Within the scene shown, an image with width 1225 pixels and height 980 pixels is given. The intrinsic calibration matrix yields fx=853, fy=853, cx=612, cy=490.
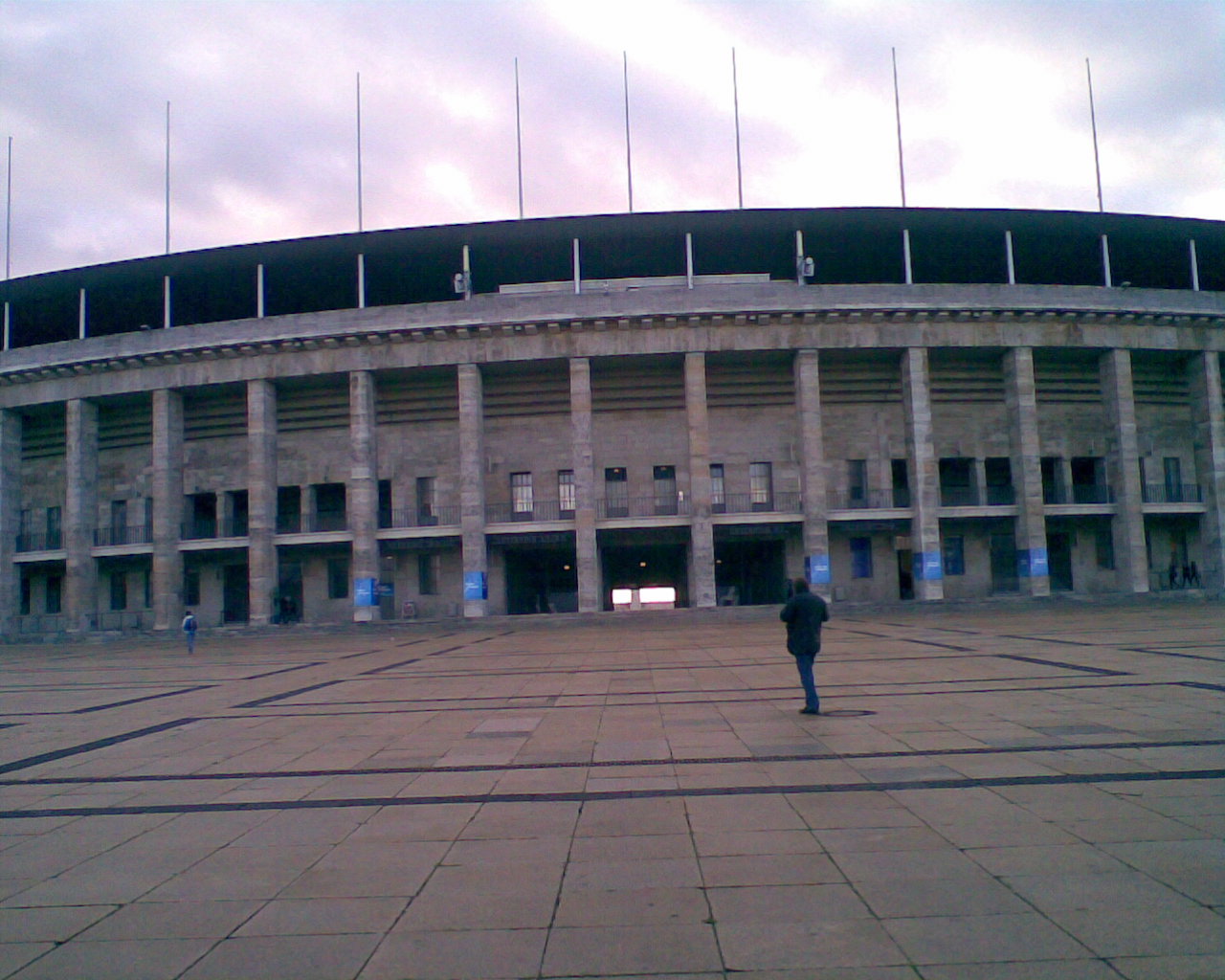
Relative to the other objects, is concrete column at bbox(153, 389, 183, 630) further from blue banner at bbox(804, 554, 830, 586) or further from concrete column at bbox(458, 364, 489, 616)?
blue banner at bbox(804, 554, 830, 586)

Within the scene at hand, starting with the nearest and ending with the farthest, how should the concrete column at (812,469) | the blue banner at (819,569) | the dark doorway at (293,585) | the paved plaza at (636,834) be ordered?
the paved plaza at (636,834)
the blue banner at (819,569)
the concrete column at (812,469)
the dark doorway at (293,585)

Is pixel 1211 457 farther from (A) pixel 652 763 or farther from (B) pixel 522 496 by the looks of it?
(A) pixel 652 763

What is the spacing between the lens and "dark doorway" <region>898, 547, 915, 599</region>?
3916cm

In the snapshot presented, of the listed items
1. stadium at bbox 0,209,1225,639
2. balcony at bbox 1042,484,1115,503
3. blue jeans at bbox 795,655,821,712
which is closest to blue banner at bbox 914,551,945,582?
stadium at bbox 0,209,1225,639

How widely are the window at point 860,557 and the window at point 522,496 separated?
14.8 m

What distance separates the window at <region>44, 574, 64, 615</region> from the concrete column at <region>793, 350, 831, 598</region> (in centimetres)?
3823

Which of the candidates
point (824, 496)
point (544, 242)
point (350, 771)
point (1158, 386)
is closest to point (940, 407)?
point (824, 496)

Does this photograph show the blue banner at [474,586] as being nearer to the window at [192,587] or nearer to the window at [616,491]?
the window at [616,491]

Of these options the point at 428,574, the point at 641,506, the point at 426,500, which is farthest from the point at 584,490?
the point at 428,574

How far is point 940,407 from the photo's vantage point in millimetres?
39375

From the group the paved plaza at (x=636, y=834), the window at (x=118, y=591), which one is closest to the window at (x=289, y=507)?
the window at (x=118, y=591)

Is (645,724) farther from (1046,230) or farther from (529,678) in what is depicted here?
(1046,230)

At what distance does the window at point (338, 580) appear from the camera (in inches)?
1601

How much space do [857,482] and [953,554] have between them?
18.8 feet
